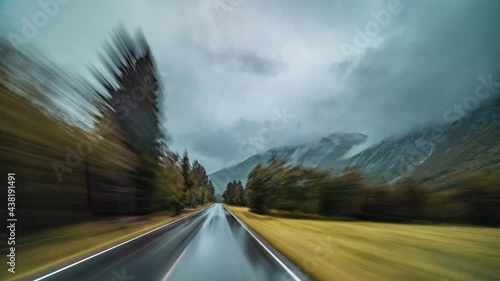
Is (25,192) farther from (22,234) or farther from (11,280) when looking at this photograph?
(11,280)

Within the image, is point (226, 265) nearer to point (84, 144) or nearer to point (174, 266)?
point (174, 266)

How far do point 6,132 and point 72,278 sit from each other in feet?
27.7

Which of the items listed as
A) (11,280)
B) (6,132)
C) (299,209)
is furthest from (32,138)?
(299,209)

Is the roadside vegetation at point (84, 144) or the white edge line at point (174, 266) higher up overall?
the roadside vegetation at point (84, 144)

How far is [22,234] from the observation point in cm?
1387

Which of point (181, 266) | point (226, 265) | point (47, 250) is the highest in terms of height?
point (47, 250)

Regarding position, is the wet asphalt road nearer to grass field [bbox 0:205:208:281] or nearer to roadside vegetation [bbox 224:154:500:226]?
grass field [bbox 0:205:208:281]
